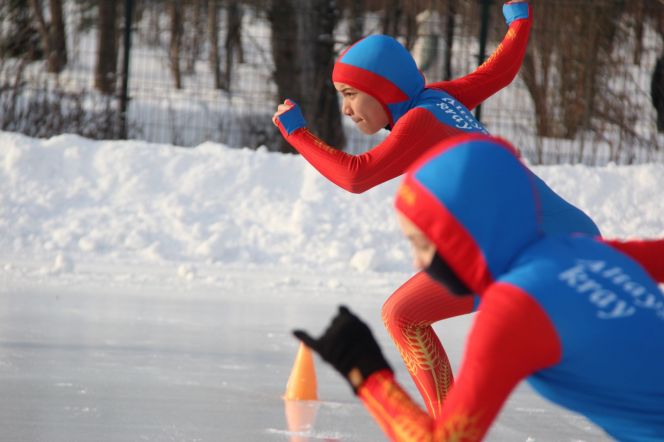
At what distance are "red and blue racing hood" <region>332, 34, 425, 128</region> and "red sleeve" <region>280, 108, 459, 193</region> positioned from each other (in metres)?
0.14

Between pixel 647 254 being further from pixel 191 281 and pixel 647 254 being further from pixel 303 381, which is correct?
pixel 191 281

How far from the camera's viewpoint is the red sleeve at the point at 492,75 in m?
4.17

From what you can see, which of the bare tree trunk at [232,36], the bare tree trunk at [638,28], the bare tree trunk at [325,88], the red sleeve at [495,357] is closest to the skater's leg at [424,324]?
the red sleeve at [495,357]

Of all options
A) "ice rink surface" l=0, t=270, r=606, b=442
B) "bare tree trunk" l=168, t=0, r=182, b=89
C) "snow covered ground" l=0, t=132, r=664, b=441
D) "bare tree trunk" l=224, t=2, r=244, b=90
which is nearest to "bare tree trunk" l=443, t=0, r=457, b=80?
"snow covered ground" l=0, t=132, r=664, b=441

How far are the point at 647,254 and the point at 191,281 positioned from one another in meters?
5.19

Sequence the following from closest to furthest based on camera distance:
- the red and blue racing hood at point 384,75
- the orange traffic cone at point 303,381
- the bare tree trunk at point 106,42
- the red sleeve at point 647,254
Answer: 1. the red sleeve at point 647,254
2. the red and blue racing hood at point 384,75
3. the orange traffic cone at point 303,381
4. the bare tree trunk at point 106,42

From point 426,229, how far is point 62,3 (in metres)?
11.9

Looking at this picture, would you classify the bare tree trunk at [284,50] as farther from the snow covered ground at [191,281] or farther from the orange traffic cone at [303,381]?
the orange traffic cone at [303,381]

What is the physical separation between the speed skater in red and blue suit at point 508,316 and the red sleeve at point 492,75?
2069 millimetres

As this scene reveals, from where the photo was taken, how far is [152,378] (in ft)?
16.3

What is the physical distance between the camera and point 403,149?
3.71 m

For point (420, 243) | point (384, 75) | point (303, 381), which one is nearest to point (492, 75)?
point (384, 75)

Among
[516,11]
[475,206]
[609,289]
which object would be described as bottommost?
[609,289]

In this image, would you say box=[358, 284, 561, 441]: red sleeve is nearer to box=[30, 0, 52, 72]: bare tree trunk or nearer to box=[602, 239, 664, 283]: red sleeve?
box=[602, 239, 664, 283]: red sleeve
